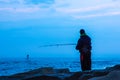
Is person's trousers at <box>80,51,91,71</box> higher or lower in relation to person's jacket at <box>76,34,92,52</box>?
lower

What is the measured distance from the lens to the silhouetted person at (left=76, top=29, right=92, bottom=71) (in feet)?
46.6

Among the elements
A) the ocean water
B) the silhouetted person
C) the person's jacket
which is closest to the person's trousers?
the silhouetted person

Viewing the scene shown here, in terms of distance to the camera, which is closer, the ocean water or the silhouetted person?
the silhouetted person

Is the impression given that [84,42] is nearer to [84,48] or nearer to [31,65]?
[84,48]

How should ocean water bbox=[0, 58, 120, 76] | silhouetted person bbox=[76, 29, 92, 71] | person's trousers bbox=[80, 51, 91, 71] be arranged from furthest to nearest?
ocean water bbox=[0, 58, 120, 76] < person's trousers bbox=[80, 51, 91, 71] < silhouetted person bbox=[76, 29, 92, 71]

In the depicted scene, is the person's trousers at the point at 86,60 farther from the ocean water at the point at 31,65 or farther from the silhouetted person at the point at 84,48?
the ocean water at the point at 31,65

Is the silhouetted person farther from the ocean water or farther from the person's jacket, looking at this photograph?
the ocean water

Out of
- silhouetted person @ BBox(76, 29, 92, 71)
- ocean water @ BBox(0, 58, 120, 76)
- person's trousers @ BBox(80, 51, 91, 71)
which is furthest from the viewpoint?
ocean water @ BBox(0, 58, 120, 76)

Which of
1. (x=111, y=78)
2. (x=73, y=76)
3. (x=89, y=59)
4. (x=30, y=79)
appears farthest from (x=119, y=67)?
(x=111, y=78)

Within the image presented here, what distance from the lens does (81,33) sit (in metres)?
14.2

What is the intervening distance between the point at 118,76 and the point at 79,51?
6584mm

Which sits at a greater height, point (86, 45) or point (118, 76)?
point (86, 45)

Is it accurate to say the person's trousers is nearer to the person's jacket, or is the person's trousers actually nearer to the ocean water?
the person's jacket

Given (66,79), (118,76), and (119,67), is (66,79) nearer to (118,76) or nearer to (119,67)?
(119,67)
